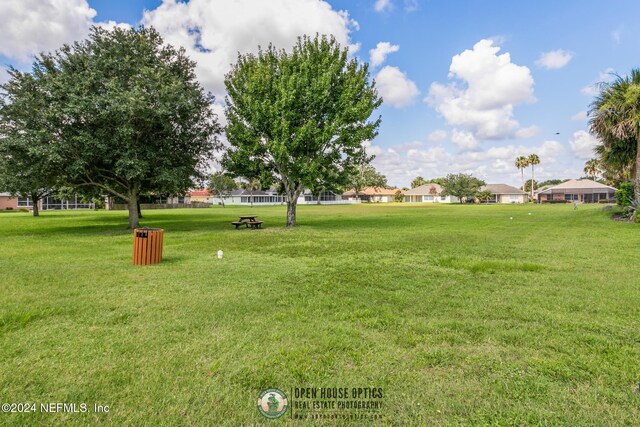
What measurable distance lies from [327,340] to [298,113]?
51.7ft

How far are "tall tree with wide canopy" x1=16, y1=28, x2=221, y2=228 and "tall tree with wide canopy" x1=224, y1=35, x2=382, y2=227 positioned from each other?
2660mm

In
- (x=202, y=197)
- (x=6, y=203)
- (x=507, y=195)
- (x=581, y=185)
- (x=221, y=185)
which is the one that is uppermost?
(x=221, y=185)

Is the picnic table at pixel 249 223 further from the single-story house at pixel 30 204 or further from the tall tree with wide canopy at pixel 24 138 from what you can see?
the single-story house at pixel 30 204

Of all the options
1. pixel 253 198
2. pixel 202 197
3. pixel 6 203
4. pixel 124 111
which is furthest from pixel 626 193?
pixel 202 197

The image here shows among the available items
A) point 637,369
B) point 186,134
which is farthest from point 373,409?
point 186,134

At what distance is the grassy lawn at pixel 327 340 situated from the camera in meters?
2.79

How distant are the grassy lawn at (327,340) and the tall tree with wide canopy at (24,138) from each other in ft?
29.1

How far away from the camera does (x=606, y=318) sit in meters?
4.57

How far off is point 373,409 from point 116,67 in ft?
64.2

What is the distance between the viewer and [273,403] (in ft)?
9.35

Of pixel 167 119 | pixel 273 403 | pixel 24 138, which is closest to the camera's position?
pixel 273 403

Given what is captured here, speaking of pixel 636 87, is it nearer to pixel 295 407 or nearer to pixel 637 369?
pixel 637 369

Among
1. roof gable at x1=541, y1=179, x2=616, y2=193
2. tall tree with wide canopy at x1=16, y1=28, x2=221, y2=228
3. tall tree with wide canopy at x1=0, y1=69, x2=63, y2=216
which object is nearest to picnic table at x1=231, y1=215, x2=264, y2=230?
tall tree with wide canopy at x1=16, y1=28, x2=221, y2=228

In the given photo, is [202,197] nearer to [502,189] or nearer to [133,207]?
[133,207]
